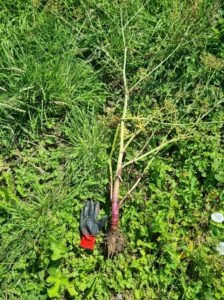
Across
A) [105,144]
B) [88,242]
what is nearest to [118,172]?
[105,144]

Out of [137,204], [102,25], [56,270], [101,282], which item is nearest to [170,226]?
[137,204]

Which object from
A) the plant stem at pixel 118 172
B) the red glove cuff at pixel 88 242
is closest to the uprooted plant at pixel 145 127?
the plant stem at pixel 118 172

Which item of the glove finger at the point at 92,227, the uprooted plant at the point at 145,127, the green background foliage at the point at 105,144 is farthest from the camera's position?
the uprooted plant at the point at 145,127

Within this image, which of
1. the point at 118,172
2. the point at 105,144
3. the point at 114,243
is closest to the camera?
the point at 114,243

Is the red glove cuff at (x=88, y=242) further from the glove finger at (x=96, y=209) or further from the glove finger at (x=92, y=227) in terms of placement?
the glove finger at (x=96, y=209)

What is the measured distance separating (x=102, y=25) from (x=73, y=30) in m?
0.22

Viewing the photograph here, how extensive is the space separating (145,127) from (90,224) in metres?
0.79

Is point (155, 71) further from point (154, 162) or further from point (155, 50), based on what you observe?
point (154, 162)

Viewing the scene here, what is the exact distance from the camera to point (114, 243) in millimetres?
3197

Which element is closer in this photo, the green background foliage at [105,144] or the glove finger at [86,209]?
the green background foliage at [105,144]

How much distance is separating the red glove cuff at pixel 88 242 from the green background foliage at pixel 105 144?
1.9 inches

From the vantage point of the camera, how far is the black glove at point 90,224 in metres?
3.24

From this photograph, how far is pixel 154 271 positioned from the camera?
3172 mm

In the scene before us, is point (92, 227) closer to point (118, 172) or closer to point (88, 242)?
point (88, 242)
